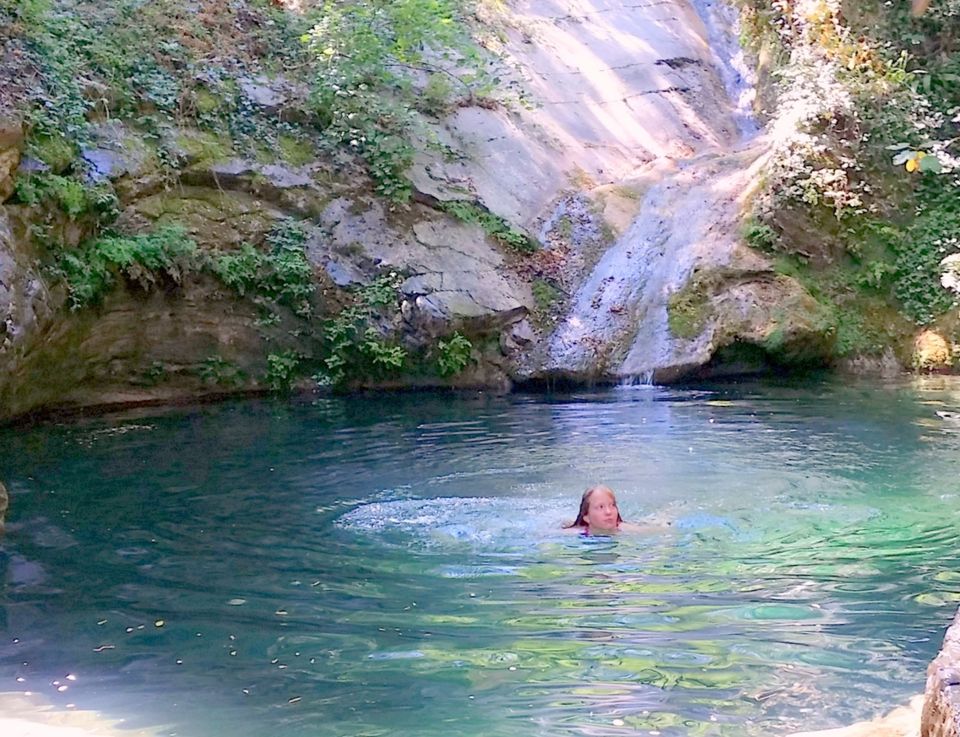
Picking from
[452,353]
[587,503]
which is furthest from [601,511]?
[452,353]

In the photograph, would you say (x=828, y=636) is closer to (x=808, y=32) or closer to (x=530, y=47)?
(x=808, y=32)

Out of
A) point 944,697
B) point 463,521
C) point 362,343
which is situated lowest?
point 463,521

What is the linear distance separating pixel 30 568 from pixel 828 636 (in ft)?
17.4

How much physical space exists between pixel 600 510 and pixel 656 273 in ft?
33.8

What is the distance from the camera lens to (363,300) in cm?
1627

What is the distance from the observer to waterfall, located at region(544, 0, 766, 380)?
16.6 meters

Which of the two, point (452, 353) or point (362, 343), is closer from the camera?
point (362, 343)

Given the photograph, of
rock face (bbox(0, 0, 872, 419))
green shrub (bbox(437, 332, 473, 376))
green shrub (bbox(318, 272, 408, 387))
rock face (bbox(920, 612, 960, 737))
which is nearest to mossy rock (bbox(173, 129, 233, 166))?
rock face (bbox(0, 0, 872, 419))

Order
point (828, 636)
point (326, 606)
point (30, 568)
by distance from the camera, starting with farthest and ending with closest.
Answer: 1. point (30, 568)
2. point (326, 606)
3. point (828, 636)

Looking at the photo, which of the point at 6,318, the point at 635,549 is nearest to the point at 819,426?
the point at 635,549

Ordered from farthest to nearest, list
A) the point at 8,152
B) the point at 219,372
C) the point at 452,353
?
1. the point at 452,353
2. the point at 219,372
3. the point at 8,152

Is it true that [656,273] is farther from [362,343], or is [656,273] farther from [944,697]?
[944,697]

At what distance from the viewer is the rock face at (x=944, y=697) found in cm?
296

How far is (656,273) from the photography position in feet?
58.5
